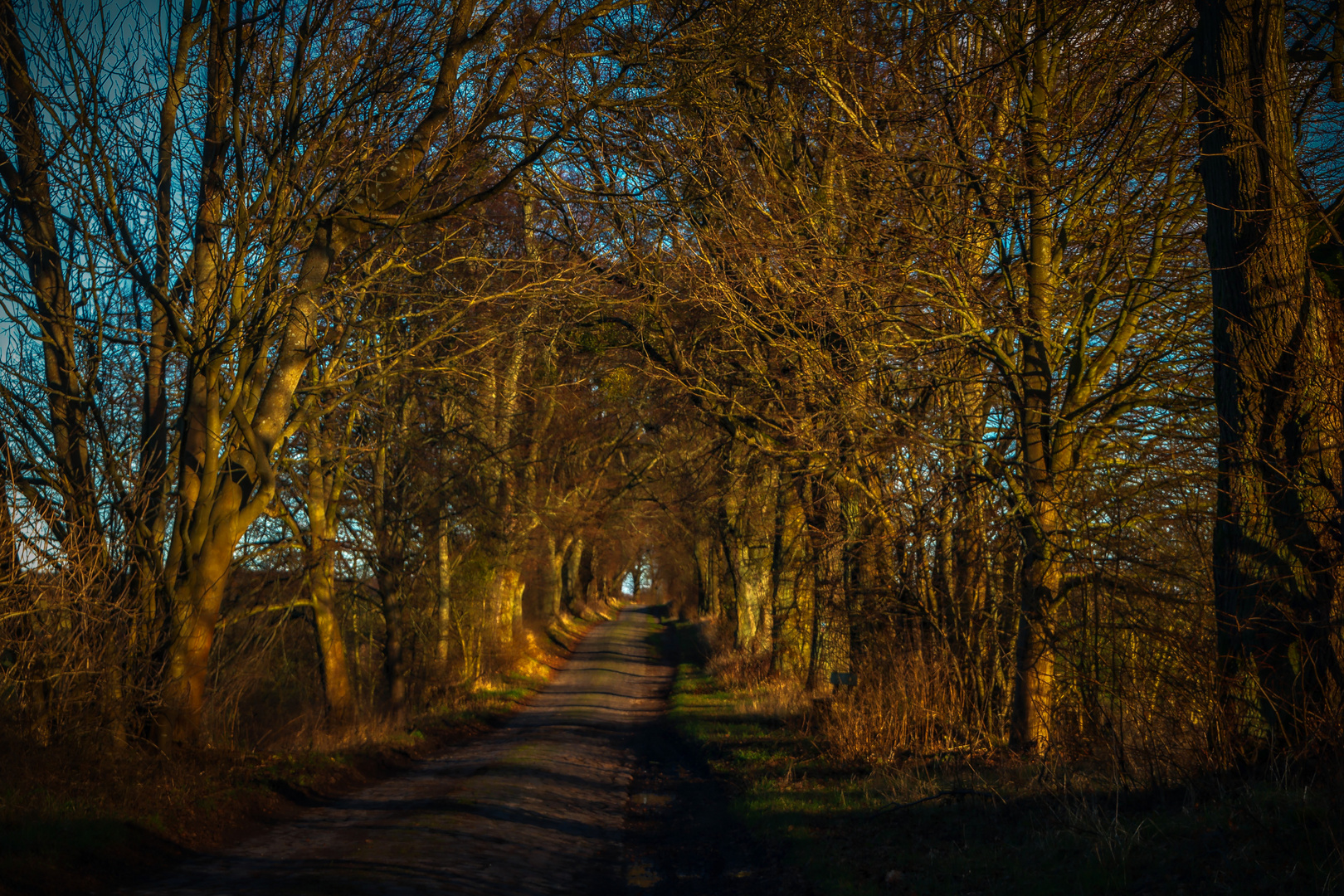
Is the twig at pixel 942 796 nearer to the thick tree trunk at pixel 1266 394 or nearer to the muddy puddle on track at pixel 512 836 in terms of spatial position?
the muddy puddle on track at pixel 512 836

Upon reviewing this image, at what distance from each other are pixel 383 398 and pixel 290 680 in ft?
27.5

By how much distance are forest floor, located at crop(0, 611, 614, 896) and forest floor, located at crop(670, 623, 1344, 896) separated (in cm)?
478

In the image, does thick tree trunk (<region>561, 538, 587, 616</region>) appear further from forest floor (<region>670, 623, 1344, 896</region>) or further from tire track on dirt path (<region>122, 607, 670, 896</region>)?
forest floor (<region>670, 623, 1344, 896</region>)

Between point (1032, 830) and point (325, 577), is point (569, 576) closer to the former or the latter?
point (325, 577)

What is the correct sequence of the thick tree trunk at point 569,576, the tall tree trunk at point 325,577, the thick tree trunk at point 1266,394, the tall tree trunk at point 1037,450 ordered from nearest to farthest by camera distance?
the thick tree trunk at point 1266,394 → the tall tree trunk at point 1037,450 → the tall tree trunk at point 325,577 → the thick tree trunk at point 569,576

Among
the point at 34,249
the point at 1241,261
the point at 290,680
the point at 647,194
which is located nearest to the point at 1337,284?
the point at 1241,261

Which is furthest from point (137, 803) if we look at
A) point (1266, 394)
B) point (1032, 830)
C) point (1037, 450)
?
point (1266, 394)

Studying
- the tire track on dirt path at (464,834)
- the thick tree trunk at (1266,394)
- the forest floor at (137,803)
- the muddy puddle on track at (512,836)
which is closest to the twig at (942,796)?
the muddy puddle on track at (512,836)

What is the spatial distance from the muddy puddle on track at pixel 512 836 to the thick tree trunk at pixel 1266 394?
3736 mm

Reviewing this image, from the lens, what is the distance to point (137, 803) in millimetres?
7836

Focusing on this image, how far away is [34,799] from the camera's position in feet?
23.3

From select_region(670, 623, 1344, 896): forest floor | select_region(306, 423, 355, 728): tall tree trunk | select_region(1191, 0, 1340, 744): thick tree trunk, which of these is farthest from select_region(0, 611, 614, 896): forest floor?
select_region(1191, 0, 1340, 744): thick tree trunk

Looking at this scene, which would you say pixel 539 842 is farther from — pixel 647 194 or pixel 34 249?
pixel 647 194

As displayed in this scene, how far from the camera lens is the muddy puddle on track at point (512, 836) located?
6.60 meters
